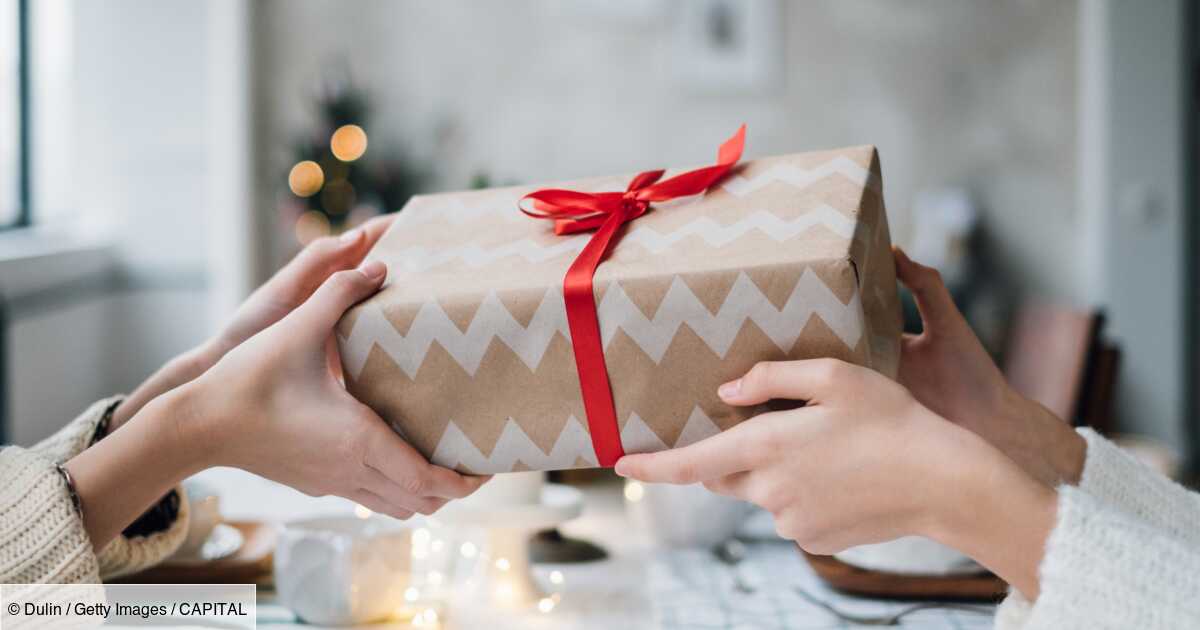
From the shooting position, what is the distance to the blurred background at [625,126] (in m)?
3.53

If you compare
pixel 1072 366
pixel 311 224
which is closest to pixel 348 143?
pixel 311 224

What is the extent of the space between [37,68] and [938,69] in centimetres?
329

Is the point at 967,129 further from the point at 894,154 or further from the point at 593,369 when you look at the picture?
the point at 593,369

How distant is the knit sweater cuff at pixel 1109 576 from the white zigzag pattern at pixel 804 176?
0.89 feet

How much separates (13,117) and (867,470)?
10.9 feet

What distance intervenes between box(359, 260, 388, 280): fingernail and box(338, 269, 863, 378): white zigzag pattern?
0.03 metres

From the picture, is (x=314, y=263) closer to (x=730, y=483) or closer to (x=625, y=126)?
(x=730, y=483)

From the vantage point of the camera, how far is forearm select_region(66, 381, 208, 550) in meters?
0.74

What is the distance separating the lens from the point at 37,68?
126 inches

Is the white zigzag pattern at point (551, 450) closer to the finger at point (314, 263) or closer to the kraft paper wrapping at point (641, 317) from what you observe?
the kraft paper wrapping at point (641, 317)

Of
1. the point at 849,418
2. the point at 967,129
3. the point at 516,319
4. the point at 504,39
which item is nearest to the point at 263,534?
the point at 516,319

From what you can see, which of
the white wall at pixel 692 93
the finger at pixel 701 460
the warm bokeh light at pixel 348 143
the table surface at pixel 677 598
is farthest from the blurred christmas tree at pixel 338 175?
the finger at pixel 701 460

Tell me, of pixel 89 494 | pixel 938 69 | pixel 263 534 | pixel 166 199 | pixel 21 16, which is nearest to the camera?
pixel 89 494

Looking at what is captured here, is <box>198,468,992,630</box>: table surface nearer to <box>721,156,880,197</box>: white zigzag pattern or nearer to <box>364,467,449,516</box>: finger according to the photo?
<box>364,467,449,516</box>: finger
